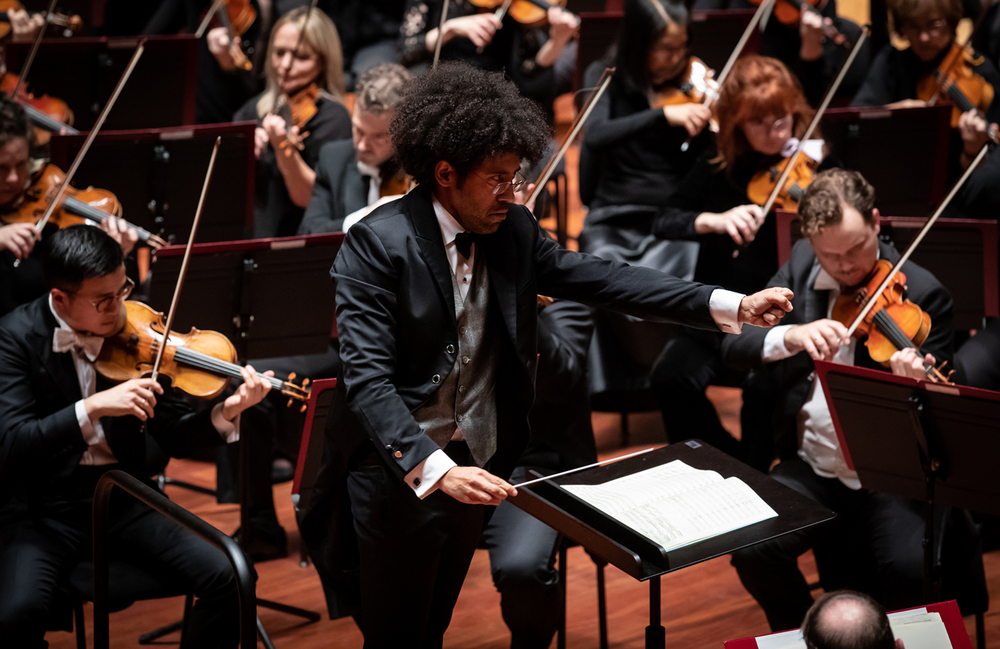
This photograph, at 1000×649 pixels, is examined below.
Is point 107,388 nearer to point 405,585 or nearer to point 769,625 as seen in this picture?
point 405,585

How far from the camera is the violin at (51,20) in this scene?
4258 mm

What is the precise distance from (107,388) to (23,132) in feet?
3.04

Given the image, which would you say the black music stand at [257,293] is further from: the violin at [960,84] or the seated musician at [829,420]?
the violin at [960,84]

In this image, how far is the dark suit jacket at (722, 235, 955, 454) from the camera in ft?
7.69

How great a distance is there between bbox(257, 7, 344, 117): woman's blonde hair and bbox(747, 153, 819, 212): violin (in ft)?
4.62

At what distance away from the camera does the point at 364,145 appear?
2.91 metres

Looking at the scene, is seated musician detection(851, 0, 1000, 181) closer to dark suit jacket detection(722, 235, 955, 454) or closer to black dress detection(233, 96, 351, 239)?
dark suit jacket detection(722, 235, 955, 454)

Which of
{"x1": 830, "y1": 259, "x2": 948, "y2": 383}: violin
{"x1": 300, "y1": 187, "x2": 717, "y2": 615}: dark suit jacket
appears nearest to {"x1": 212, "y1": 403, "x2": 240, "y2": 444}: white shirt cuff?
{"x1": 300, "y1": 187, "x2": 717, "y2": 615}: dark suit jacket

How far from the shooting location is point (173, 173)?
299cm

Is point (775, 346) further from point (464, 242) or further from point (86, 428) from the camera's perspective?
point (86, 428)

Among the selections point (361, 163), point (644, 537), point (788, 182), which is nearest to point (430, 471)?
point (644, 537)

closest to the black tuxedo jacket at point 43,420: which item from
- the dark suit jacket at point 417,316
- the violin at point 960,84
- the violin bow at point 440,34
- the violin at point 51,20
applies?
the dark suit jacket at point 417,316

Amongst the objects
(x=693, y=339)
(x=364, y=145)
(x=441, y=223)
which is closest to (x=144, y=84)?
(x=364, y=145)

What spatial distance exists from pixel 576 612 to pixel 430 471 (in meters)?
1.29
